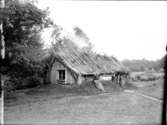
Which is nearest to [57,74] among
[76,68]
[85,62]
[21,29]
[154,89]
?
[76,68]

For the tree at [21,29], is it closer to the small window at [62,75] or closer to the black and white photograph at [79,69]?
the black and white photograph at [79,69]

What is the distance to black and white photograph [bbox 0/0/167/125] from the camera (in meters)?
6.99

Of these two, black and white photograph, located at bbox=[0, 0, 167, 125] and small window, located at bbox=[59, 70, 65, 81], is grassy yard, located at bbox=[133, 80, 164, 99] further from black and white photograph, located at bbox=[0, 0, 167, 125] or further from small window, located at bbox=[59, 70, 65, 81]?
small window, located at bbox=[59, 70, 65, 81]

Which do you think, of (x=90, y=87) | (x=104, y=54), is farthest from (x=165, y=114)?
(x=104, y=54)

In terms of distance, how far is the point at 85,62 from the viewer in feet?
69.9

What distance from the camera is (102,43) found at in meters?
35.1

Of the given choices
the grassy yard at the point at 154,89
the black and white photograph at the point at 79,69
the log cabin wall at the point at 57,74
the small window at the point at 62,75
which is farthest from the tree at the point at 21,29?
the grassy yard at the point at 154,89

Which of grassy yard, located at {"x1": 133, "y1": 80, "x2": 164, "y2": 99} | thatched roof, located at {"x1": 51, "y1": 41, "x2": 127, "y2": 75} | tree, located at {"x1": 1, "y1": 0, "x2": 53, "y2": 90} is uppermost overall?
tree, located at {"x1": 1, "y1": 0, "x2": 53, "y2": 90}

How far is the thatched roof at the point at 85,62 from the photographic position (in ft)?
64.8

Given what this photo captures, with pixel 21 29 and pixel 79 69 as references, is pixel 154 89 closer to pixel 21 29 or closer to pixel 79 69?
pixel 79 69

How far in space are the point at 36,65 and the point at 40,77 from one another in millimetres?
6521

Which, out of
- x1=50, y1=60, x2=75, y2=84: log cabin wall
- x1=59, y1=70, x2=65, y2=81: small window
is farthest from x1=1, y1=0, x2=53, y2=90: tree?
x1=59, y1=70, x2=65, y2=81: small window

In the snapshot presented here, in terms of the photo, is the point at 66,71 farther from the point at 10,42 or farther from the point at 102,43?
the point at 102,43

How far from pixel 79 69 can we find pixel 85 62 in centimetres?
216
